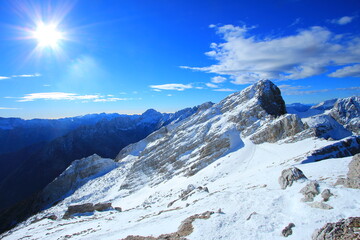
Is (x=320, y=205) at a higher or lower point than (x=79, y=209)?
higher

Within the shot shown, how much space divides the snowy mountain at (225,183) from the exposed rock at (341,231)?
249 millimetres

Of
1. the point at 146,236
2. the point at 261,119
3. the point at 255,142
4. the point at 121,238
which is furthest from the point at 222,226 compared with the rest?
the point at 261,119

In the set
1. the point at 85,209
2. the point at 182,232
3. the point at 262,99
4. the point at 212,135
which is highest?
the point at 262,99

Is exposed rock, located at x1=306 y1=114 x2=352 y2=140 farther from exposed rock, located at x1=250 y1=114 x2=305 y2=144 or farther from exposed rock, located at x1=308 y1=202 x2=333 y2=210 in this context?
exposed rock, located at x1=308 y1=202 x2=333 y2=210

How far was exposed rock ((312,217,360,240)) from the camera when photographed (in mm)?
9423

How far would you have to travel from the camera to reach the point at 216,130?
250ft

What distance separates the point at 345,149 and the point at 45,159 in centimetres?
21388

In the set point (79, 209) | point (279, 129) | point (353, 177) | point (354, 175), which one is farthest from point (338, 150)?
point (79, 209)

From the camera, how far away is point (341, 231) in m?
9.88

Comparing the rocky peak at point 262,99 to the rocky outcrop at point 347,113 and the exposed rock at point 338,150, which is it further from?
the rocky outcrop at point 347,113

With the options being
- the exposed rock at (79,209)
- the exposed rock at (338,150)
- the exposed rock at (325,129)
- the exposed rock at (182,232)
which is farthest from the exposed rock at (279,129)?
the exposed rock at (79,209)

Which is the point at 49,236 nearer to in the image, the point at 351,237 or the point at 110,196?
the point at 351,237

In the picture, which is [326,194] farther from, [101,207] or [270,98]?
[270,98]

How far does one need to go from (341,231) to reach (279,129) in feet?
164
